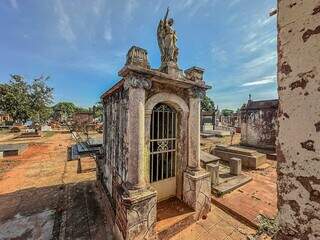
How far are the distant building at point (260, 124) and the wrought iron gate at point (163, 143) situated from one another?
12.0 meters

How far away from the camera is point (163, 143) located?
5.66m

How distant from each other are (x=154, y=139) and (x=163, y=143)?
384 mm

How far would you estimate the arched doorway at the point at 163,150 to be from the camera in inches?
217

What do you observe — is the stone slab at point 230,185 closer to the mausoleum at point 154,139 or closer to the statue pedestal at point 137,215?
the mausoleum at point 154,139

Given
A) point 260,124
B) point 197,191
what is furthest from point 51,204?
point 260,124

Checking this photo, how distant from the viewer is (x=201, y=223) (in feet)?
17.1

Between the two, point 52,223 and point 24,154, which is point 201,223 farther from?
point 24,154

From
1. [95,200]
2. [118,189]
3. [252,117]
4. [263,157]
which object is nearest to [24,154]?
[95,200]

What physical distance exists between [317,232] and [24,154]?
766 inches

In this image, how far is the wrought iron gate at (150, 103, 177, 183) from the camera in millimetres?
5496

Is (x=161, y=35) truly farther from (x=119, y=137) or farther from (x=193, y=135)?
(x=119, y=137)

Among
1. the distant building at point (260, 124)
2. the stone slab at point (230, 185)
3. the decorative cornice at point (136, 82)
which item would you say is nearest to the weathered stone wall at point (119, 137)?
the decorative cornice at point (136, 82)

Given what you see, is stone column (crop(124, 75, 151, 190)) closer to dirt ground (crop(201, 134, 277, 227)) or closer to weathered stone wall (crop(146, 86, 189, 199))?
weathered stone wall (crop(146, 86, 189, 199))

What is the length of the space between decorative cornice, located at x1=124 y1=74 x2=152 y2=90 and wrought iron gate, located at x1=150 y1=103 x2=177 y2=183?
1202mm
